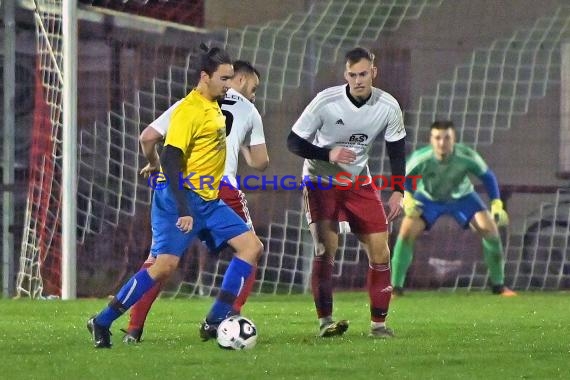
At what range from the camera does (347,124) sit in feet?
27.2

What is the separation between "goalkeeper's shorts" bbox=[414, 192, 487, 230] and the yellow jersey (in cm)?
552

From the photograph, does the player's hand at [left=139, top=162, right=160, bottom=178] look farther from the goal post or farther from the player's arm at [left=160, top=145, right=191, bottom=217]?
the goal post

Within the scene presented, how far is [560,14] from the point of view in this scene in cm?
1453

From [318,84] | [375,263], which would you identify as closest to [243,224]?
[375,263]

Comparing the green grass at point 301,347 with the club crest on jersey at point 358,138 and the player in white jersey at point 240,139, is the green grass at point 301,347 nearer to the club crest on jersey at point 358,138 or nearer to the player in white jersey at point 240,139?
the player in white jersey at point 240,139

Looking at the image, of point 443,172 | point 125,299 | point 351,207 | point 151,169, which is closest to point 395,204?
Answer: point 351,207

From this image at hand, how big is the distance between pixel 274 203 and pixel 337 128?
205 inches

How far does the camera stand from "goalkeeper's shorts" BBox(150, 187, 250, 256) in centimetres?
743

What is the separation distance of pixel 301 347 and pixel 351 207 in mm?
1116

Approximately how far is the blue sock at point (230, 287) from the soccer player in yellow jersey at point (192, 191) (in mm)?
84

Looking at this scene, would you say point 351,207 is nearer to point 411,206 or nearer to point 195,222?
point 195,222

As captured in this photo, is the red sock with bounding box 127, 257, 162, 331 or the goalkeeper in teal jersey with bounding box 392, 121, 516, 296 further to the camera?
the goalkeeper in teal jersey with bounding box 392, 121, 516, 296

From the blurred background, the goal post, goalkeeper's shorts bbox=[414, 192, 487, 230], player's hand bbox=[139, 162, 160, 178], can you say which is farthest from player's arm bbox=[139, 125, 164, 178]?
goalkeeper's shorts bbox=[414, 192, 487, 230]

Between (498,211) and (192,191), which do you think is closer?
(192,191)
